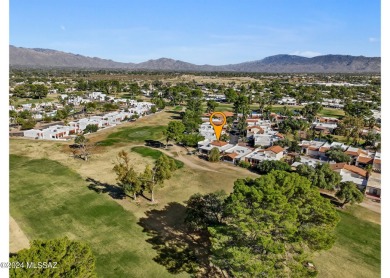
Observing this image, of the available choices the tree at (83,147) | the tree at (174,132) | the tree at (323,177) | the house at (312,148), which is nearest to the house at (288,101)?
the house at (312,148)

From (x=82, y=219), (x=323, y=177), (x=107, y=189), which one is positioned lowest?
(x=82, y=219)

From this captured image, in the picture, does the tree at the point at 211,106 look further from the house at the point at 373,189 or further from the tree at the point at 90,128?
the house at the point at 373,189

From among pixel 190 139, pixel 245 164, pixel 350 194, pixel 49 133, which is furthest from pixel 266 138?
pixel 49 133

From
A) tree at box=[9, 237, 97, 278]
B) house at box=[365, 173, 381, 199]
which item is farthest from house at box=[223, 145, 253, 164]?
tree at box=[9, 237, 97, 278]

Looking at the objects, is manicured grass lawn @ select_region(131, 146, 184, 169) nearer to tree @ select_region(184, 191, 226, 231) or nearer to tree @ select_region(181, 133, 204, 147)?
tree @ select_region(181, 133, 204, 147)

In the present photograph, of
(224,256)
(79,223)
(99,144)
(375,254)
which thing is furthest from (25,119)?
(375,254)

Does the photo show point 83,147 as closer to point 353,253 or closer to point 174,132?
point 174,132
